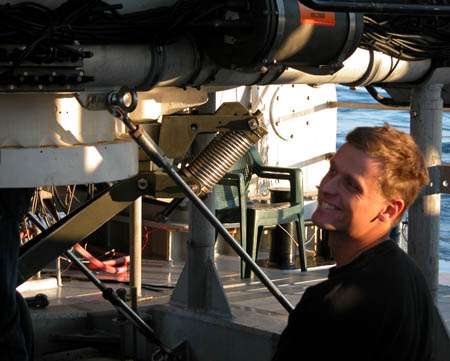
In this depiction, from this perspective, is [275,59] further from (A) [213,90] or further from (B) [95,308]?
(B) [95,308]

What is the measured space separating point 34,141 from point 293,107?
5776mm

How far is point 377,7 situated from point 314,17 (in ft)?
3.01

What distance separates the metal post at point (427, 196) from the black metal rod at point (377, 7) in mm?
2299

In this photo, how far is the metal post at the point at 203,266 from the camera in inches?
209

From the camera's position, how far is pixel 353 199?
2129mm

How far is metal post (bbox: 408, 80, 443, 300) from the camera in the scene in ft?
19.0

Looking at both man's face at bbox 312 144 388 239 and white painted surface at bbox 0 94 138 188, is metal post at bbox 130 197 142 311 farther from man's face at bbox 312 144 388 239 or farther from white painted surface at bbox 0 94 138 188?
man's face at bbox 312 144 388 239

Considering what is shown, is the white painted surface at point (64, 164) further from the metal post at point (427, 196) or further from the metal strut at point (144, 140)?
A: the metal post at point (427, 196)

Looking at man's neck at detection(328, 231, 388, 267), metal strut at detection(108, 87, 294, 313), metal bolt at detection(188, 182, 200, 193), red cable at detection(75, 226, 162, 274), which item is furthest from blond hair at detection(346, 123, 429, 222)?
red cable at detection(75, 226, 162, 274)

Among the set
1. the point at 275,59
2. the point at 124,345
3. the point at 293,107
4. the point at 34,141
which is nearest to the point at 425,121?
the point at 275,59

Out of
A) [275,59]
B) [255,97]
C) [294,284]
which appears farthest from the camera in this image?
[255,97]

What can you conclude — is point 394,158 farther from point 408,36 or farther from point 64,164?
point 408,36

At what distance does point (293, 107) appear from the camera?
9430 millimetres

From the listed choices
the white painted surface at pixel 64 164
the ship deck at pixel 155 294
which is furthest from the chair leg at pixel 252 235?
the white painted surface at pixel 64 164
